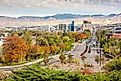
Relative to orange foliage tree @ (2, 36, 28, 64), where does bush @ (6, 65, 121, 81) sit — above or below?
above

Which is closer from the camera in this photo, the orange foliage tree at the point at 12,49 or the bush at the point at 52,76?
the bush at the point at 52,76

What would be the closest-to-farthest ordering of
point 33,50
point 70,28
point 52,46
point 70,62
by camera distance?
point 70,62 < point 33,50 < point 52,46 < point 70,28

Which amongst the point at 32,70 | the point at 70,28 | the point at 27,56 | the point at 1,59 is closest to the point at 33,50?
the point at 27,56

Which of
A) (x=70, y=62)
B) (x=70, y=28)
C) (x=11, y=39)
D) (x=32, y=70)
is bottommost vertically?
(x=70, y=28)

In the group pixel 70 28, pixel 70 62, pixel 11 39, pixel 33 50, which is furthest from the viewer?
pixel 70 28

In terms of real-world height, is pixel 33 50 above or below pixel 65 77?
below

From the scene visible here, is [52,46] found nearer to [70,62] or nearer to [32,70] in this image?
[70,62]

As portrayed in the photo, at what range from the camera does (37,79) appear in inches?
587

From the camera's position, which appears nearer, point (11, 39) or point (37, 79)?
point (37, 79)

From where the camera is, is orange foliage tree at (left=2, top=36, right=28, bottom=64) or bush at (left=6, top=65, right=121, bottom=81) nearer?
bush at (left=6, top=65, right=121, bottom=81)

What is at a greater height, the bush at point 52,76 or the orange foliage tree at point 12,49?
the bush at point 52,76

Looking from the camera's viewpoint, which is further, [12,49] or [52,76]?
[12,49]

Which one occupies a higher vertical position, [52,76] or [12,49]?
[52,76]

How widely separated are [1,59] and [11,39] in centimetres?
390
